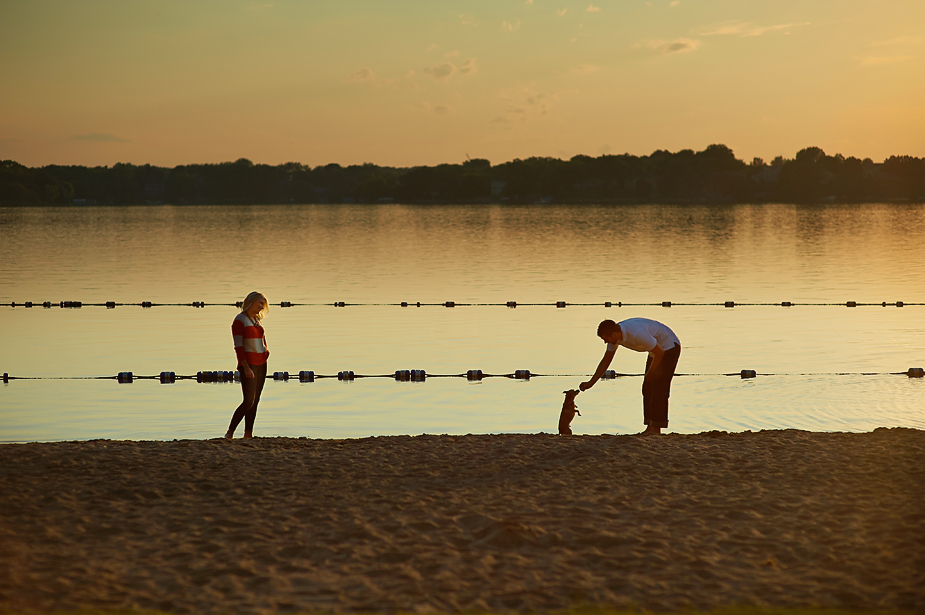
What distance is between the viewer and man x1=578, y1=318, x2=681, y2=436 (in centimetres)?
1025

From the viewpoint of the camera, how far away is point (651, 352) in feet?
35.5

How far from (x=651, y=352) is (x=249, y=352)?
15.2 ft

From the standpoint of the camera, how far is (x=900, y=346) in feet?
66.3

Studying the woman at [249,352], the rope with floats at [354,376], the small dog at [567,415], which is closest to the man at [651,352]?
the small dog at [567,415]

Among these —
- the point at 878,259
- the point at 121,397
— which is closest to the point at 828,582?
A: the point at 121,397

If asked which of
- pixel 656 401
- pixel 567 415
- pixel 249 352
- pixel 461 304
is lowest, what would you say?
pixel 461 304

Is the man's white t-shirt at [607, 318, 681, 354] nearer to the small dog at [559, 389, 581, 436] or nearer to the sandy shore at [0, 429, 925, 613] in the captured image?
the small dog at [559, 389, 581, 436]

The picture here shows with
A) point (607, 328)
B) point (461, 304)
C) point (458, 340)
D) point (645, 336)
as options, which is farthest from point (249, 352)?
point (461, 304)

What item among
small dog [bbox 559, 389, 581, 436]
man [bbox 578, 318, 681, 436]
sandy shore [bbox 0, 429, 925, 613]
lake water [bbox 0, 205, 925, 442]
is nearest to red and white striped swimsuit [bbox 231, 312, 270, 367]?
sandy shore [bbox 0, 429, 925, 613]

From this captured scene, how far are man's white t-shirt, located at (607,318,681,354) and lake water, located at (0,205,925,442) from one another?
2.40m

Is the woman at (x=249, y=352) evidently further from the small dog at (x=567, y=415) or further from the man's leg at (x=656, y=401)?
the man's leg at (x=656, y=401)

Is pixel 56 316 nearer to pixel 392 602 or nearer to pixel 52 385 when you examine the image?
pixel 52 385

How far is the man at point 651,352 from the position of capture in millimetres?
10250

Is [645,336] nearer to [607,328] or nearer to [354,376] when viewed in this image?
[607,328]
